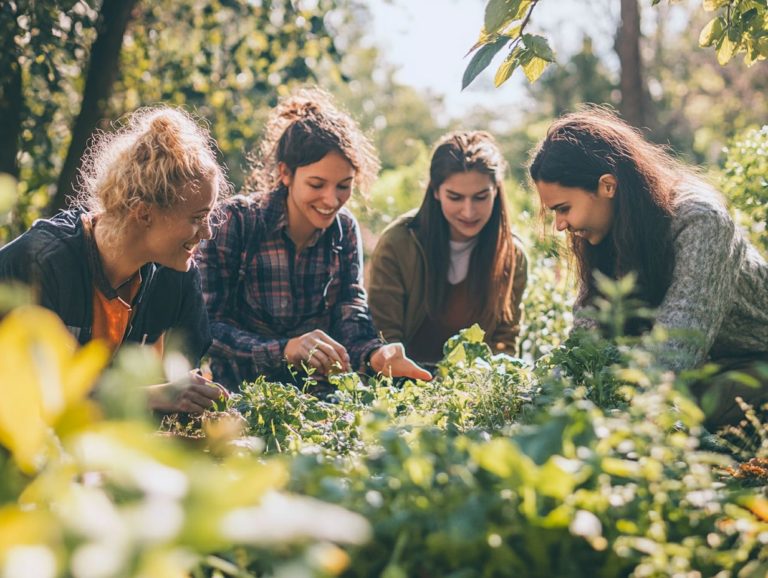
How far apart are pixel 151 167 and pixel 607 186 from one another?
1566 millimetres

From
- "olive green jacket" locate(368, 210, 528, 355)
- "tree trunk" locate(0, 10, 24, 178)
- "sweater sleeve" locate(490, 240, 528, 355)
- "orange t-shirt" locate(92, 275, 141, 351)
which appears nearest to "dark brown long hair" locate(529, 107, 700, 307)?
"sweater sleeve" locate(490, 240, 528, 355)

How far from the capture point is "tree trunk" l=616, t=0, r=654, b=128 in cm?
1237

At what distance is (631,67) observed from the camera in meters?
12.5

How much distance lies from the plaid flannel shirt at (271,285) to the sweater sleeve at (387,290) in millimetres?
352

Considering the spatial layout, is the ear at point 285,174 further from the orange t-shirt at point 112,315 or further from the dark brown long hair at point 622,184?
the orange t-shirt at point 112,315

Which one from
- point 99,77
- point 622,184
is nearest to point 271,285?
→ point 622,184

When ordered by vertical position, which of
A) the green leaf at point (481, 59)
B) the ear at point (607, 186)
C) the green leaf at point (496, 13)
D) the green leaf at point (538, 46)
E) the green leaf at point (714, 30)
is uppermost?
the green leaf at point (714, 30)

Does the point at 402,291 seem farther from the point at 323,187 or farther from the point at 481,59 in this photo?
the point at 481,59

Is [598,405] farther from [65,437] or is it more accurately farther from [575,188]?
[65,437]

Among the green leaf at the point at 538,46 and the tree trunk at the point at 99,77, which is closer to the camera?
the green leaf at the point at 538,46

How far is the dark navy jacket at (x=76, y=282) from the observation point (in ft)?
8.48

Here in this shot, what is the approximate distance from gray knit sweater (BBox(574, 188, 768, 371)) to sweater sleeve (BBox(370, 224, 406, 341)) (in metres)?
1.40

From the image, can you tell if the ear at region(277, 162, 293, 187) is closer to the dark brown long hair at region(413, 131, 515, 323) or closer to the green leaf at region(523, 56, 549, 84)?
the dark brown long hair at region(413, 131, 515, 323)

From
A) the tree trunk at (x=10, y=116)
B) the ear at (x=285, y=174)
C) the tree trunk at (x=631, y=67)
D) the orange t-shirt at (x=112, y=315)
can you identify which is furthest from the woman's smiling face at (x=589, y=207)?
the tree trunk at (x=631, y=67)
